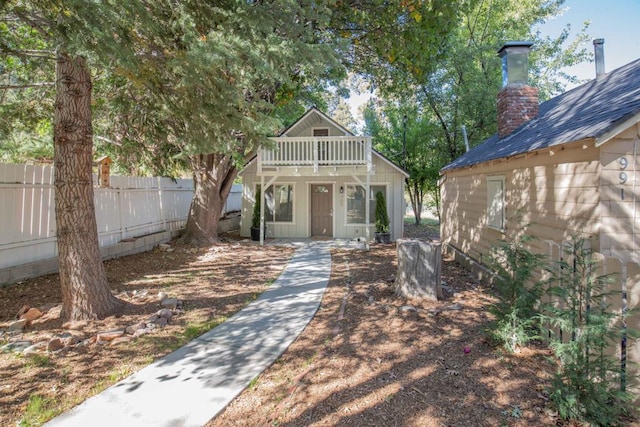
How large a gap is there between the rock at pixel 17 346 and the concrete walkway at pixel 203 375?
160 centimetres

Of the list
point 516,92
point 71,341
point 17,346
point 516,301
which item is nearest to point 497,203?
point 516,92

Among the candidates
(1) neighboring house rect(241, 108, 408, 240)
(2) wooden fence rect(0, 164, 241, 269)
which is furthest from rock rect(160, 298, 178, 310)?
(1) neighboring house rect(241, 108, 408, 240)

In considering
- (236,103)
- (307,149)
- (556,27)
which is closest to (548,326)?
(236,103)

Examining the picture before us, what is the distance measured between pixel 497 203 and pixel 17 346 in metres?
8.30

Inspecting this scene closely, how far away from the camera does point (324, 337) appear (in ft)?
15.3

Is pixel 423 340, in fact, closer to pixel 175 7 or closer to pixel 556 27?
pixel 175 7

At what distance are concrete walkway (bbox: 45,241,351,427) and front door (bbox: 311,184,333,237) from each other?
28.9 feet

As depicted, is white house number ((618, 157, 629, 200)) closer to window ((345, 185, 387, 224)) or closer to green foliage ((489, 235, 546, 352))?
green foliage ((489, 235, 546, 352))

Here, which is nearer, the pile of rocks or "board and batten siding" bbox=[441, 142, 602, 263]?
the pile of rocks

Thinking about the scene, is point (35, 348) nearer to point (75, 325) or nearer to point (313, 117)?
point (75, 325)

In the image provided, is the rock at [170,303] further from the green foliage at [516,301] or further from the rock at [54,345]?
the green foliage at [516,301]

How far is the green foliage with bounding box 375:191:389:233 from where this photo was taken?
45.5ft

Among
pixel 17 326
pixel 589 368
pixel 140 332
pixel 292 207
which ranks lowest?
pixel 140 332

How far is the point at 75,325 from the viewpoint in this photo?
4.76 m
